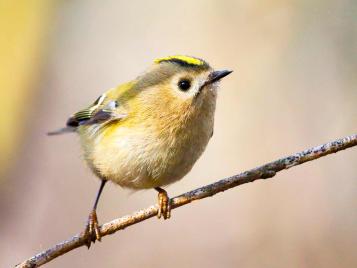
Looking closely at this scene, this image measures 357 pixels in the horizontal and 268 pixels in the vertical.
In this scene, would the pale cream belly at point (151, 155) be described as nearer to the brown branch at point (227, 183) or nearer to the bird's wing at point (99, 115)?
the bird's wing at point (99, 115)

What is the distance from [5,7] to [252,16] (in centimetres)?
197

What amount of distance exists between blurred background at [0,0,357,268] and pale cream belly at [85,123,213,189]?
1030 millimetres

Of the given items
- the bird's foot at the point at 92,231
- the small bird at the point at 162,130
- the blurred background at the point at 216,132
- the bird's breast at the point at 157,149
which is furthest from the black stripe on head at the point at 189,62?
the blurred background at the point at 216,132

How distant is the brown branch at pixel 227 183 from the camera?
1.83m

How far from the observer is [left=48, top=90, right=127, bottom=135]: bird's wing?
2703mm

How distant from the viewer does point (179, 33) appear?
423cm

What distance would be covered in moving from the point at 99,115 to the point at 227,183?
3.36 ft

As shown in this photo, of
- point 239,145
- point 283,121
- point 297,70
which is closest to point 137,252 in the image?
point 239,145

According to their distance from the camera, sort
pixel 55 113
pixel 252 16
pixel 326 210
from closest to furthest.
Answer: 1. pixel 326 210
2. pixel 252 16
3. pixel 55 113

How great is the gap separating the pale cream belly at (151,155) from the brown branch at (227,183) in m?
0.33

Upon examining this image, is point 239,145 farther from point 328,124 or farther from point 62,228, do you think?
point 62,228

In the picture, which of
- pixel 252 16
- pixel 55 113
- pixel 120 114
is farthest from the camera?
pixel 55 113

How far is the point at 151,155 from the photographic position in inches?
95.4

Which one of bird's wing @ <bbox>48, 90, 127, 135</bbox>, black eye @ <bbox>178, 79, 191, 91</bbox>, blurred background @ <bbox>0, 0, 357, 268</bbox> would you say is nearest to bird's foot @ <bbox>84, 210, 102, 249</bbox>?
bird's wing @ <bbox>48, 90, 127, 135</bbox>
